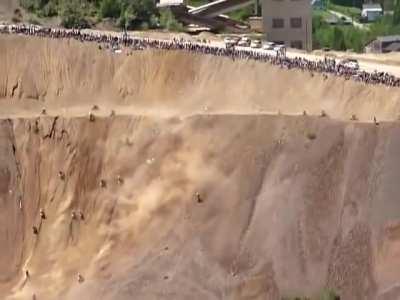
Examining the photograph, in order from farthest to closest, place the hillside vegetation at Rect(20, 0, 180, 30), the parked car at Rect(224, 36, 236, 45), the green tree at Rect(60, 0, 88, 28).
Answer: the hillside vegetation at Rect(20, 0, 180, 30) < the green tree at Rect(60, 0, 88, 28) < the parked car at Rect(224, 36, 236, 45)

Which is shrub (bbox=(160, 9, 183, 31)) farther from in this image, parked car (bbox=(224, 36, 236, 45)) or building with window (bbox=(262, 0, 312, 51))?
building with window (bbox=(262, 0, 312, 51))

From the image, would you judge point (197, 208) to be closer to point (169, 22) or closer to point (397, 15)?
point (169, 22)

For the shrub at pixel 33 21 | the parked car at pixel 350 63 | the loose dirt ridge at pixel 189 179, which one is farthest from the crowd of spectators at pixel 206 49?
the shrub at pixel 33 21

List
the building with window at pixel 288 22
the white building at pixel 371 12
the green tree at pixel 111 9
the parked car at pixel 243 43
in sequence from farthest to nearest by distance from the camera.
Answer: the white building at pixel 371 12 < the green tree at pixel 111 9 < the building with window at pixel 288 22 < the parked car at pixel 243 43

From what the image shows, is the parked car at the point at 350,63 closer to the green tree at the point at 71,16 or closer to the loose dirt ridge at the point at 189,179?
the loose dirt ridge at the point at 189,179

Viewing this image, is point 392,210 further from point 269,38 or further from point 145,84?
point 269,38

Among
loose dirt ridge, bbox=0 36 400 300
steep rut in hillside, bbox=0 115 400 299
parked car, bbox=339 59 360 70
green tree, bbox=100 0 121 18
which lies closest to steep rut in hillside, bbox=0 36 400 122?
loose dirt ridge, bbox=0 36 400 300

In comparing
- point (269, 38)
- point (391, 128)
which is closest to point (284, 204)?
point (391, 128)
